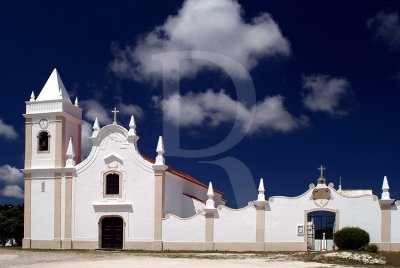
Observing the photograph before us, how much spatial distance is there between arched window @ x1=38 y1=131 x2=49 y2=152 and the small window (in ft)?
17.3

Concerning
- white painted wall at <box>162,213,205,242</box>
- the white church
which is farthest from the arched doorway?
white painted wall at <box>162,213,205,242</box>

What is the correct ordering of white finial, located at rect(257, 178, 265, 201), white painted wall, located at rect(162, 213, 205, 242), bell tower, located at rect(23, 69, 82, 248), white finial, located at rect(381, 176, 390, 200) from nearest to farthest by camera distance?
white finial, located at rect(381, 176, 390, 200) → white finial, located at rect(257, 178, 265, 201) → white painted wall, located at rect(162, 213, 205, 242) → bell tower, located at rect(23, 69, 82, 248)

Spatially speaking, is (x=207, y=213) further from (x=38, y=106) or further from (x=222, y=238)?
(x=38, y=106)

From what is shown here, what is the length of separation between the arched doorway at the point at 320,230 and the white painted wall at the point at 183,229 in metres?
6.68

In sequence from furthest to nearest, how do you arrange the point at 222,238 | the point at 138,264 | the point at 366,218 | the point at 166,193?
the point at 166,193
the point at 222,238
the point at 366,218
the point at 138,264

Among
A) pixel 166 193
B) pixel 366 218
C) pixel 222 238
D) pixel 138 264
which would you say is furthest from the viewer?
pixel 166 193

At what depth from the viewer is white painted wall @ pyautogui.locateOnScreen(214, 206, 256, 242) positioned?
120 feet

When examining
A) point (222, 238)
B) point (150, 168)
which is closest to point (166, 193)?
point (150, 168)

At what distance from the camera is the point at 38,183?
134 ft

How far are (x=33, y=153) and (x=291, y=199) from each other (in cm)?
1838

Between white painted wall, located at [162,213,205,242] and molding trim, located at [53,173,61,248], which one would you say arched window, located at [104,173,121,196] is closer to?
molding trim, located at [53,173,61,248]

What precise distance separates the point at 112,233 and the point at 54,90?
11.2 metres

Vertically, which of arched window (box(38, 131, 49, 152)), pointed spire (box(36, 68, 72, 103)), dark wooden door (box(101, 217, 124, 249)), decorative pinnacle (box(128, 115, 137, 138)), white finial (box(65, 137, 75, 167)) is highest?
pointed spire (box(36, 68, 72, 103))

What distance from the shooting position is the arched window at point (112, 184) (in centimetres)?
3962
